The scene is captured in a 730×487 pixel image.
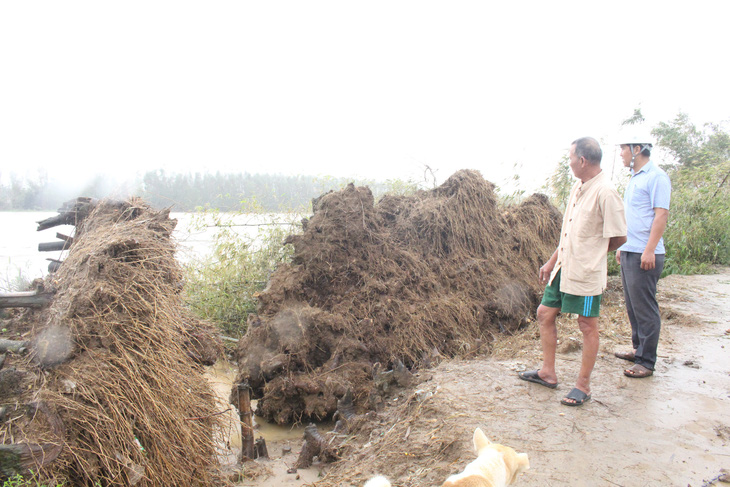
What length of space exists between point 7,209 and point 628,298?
7.24 m

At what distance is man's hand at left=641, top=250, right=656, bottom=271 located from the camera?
395 centimetres

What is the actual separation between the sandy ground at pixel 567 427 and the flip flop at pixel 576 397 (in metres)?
0.05

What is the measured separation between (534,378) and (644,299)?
1.30m

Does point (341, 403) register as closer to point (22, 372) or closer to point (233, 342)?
point (22, 372)

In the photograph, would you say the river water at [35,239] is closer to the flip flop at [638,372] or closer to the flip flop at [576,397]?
the flip flop at [576,397]

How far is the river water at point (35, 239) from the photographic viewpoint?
454 cm

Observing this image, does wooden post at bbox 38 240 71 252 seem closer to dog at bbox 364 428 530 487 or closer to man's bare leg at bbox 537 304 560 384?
dog at bbox 364 428 530 487

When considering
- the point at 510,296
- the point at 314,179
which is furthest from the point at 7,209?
the point at 510,296

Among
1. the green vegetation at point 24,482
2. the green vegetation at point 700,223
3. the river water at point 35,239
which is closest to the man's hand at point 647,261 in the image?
the river water at point 35,239

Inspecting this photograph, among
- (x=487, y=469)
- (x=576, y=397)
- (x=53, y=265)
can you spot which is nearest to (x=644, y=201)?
(x=576, y=397)

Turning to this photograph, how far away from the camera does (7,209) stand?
538cm

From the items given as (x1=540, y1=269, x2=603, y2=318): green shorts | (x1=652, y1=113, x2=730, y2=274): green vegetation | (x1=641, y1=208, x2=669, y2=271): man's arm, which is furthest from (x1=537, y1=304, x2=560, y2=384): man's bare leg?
(x1=652, y1=113, x2=730, y2=274): green vegetation

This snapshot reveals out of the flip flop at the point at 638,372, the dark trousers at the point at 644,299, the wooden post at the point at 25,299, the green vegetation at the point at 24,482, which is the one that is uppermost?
the wooden post at the point at 25,299

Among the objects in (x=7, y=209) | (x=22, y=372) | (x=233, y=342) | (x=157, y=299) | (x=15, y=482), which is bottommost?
(x=233, y=342)
